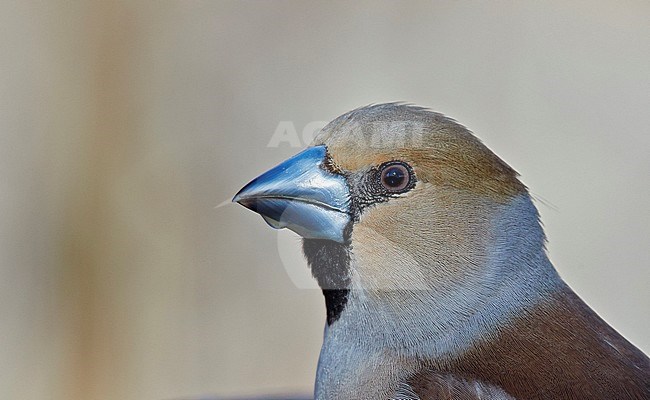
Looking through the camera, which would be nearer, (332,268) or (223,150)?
(332,268)

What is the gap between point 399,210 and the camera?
913 mm

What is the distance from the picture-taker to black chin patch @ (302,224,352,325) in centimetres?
92

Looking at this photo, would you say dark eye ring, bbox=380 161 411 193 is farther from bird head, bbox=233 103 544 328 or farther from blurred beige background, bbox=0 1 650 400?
blurred beige background, bbox=0 1 650 400

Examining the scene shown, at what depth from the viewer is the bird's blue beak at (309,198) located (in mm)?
909

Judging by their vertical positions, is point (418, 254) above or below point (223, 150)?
below

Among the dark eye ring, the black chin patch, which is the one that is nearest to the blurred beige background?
the black chin patch

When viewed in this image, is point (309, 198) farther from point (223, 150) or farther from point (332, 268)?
point (223, 150)

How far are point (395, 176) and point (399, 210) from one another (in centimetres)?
4

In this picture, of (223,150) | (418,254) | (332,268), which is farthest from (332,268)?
(223,150)

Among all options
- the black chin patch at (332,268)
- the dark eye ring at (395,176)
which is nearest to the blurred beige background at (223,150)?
the black chin patch at (332,268)

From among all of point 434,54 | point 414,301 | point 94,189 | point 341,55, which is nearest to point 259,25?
point 341,55

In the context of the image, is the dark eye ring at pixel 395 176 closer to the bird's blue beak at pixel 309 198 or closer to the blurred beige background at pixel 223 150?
the bird's blue beak at pixel 309 198

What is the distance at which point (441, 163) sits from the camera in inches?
36.0

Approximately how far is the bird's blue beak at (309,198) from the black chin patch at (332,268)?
1 centimetres
